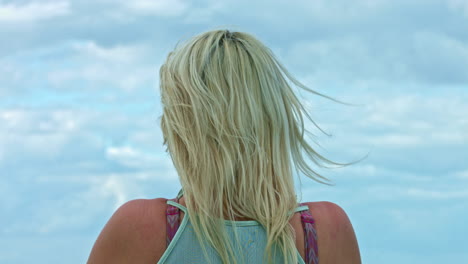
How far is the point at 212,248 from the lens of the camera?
450 cm

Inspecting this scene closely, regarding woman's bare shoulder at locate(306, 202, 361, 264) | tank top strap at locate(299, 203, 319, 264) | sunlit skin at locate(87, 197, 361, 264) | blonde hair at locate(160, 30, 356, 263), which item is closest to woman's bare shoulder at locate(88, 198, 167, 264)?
sunlit skin at locate(87, 197, 361, 264)

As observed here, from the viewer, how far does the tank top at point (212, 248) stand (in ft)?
14.6

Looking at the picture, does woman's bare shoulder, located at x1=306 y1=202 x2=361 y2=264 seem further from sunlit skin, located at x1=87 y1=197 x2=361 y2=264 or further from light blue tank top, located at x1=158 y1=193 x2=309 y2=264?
light blue tank top, located at x1=158 y1=193 x2=309 y2=264

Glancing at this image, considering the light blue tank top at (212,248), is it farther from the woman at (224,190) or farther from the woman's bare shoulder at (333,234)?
the woman's bare shoulder at (333,234)

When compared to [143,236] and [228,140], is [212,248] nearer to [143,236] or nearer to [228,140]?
[143,236]

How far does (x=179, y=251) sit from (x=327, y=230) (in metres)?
0.98

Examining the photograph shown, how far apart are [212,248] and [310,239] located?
0.64m

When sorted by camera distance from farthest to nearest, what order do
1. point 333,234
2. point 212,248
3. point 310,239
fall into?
point 333,234, point 310,239, point 212,248

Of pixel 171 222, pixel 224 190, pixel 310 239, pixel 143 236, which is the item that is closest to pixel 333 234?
pixel 310 239

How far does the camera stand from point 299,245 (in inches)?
182

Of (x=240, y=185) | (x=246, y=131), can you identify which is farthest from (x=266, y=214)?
(x=246, y=131)

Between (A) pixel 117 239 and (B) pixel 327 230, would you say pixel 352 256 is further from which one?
(A) pixel 117 239

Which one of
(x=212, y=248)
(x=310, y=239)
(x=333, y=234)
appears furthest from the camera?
(x=333, y=234)

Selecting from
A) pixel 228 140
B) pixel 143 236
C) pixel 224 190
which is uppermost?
pixel 228 140
